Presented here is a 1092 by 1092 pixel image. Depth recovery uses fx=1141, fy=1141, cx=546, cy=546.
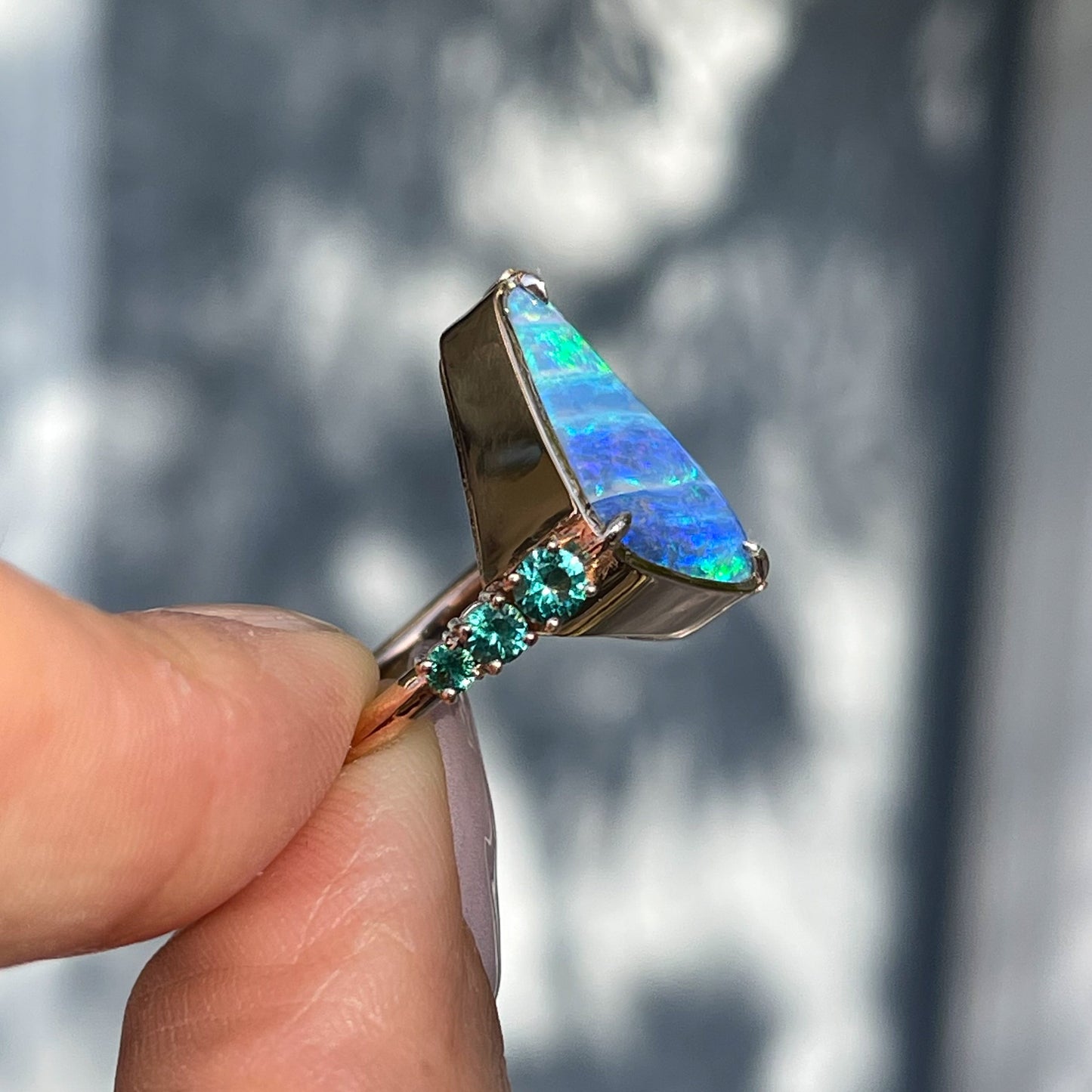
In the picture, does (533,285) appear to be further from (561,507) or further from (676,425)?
(676,425)

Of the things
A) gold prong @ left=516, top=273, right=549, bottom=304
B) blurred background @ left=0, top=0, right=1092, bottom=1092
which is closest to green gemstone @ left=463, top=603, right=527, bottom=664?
gold prong @ left=516, top=273, right=549, bottom=304

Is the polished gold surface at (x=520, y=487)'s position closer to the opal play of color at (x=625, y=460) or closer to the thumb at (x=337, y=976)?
the opal play of color at (x=625, y=460)

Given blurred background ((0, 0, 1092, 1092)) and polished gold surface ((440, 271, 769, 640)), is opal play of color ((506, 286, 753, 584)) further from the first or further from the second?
blurred background ((0, 0, 1092, 1092))

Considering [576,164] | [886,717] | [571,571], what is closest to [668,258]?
[576,164]

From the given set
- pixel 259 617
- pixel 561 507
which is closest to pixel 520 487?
pixel 561 507

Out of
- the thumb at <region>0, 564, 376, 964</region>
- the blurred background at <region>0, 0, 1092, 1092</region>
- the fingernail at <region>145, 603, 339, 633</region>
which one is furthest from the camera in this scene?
the blurred background at <region>0, 0, 1092, 1092</region>

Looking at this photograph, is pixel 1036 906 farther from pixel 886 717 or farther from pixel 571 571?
pixel 571 571
